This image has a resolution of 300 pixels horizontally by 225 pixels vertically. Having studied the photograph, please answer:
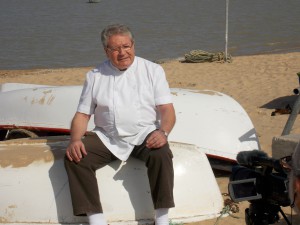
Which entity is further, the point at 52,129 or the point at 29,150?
the point at 52,129

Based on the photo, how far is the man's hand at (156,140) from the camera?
389 centimetres

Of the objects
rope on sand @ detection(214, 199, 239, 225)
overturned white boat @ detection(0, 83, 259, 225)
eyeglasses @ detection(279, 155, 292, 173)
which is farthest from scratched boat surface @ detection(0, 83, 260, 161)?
eyeglasses @ detection(279, 155, 292, 173)

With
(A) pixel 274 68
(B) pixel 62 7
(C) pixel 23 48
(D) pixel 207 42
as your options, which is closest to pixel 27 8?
(B) pixel 62 7

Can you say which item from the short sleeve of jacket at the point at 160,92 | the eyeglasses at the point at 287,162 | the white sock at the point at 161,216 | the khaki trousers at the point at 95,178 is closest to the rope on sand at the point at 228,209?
the white sock at the point at 161,216

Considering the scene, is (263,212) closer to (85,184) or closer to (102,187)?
(85,184)

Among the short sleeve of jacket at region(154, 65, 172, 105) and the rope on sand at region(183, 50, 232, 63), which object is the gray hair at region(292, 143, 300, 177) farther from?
the rope on sand at region(183, 50, 232, 63)

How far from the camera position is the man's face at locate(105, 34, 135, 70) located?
399cm

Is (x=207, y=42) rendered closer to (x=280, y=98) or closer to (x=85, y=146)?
(x=280, y=98)

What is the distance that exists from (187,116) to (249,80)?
5641 mm

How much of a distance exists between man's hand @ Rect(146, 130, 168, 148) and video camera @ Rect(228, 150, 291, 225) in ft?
5.88

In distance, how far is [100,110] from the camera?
413cm

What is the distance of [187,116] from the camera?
5828 mm

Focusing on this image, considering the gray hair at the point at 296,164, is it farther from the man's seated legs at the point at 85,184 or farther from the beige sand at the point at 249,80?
the beige sand at the point at 249,80

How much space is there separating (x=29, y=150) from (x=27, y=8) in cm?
3549
